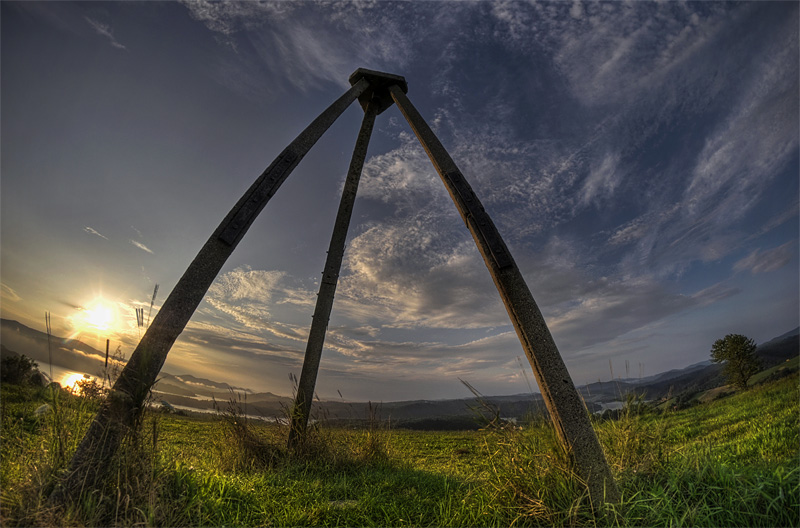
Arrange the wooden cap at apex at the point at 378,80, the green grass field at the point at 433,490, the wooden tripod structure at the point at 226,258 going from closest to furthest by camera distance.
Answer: the green grass field at the point at 433,490, the wooden tripod structure at the point at 226,258, the wooden cap at apex at the point at 378,80

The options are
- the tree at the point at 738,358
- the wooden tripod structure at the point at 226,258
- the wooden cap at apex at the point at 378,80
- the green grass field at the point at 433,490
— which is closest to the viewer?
the green grass field at the point at 433,490

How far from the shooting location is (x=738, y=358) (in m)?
34.0

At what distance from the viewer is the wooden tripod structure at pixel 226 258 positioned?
10.1 ft

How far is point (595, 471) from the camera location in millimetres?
3086

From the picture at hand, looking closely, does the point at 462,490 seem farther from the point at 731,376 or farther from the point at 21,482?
the point at 731,376

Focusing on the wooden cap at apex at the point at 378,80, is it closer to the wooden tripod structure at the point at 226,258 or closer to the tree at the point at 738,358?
the wooden tripod structure at the point at 226,258

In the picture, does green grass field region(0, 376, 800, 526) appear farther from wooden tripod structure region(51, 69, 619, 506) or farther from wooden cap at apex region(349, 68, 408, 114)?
wooden cap at apex region(349, 68, 408, 114)

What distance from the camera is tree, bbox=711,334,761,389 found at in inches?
1320

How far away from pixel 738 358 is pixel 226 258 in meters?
48.3

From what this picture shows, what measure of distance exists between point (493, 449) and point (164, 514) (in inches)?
127

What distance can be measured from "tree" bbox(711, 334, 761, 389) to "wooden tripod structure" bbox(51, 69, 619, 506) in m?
44.3

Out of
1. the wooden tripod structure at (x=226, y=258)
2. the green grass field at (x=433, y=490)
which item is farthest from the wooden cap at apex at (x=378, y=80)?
the green grass field at (x=433, y=490)

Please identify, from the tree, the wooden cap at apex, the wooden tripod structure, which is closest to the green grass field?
the wooden tripod structure

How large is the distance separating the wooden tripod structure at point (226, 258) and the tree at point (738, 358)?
145ft
